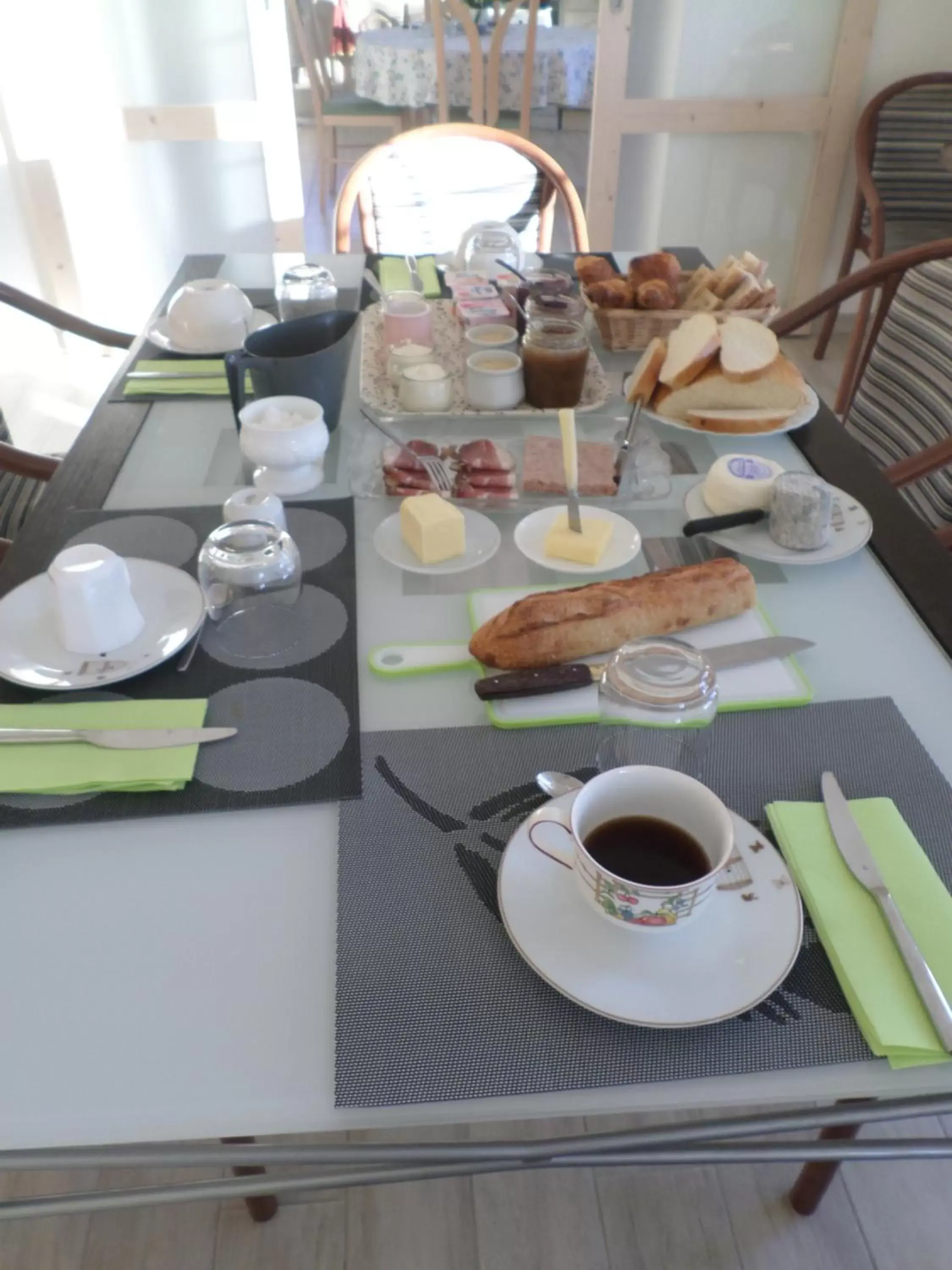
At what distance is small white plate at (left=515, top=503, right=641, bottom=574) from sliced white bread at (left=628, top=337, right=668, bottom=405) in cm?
26

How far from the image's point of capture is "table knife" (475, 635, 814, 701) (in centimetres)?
75

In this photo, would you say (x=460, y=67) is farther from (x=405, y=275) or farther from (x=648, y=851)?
(x=648, y=851)

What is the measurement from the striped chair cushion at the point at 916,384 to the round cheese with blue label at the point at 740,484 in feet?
1.72

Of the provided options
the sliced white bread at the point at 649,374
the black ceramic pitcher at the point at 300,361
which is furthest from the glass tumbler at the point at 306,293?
the sliced white bread at the point at 649,374

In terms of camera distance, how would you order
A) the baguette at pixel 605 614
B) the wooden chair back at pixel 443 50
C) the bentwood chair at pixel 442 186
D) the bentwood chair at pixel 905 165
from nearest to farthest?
the baguette at pixel 605 614, the bentwood chair at pixel 442 186, the bentwood chair at pixel 905 165, the wooden chair back at pixel 443 50

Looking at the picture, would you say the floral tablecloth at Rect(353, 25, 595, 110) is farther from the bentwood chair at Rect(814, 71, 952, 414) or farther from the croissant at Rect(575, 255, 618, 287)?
the croissant at Rect(575, 255, 618, 287)

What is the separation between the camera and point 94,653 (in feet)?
2.60

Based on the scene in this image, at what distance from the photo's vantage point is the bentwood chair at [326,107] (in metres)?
3.99

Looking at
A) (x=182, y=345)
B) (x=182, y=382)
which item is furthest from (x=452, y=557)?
(x=182, y=345)

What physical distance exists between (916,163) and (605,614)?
2667mm

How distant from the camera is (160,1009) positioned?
55cm

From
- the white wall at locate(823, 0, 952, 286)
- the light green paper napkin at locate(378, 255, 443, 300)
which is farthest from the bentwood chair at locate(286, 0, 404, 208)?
the light green paper napkin at locate(378, 255, 443, 300)

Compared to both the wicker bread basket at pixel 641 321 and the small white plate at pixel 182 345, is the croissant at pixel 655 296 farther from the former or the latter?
the small white plate at pixel 182 345

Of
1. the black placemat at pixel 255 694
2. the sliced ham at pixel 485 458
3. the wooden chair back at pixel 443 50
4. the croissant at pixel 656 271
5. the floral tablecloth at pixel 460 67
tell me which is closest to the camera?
the black placemat at pixel 255 694
